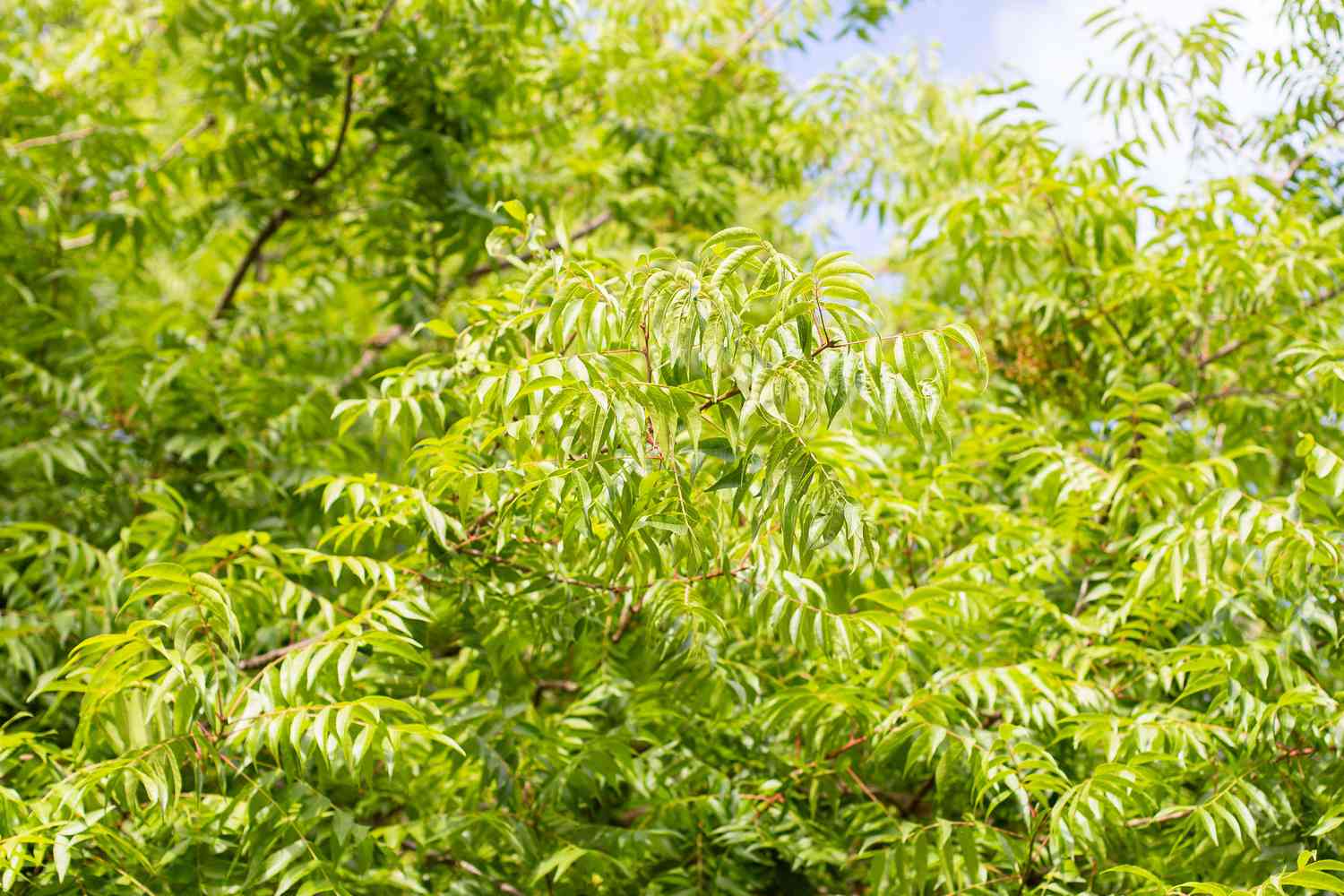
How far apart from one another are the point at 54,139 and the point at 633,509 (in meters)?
3.81

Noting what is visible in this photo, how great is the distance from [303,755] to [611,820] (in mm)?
1410

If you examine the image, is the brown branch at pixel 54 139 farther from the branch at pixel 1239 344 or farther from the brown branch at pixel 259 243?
the branch at pixel 1239 344

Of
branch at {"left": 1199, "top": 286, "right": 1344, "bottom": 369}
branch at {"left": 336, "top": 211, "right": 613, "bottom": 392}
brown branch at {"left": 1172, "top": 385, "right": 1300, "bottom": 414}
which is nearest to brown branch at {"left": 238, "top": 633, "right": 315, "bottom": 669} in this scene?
branch at {"left": 336, "top": 211, "right": 613, "bottom": 392}

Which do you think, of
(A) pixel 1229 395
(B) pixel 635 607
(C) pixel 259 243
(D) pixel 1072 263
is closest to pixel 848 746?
(B) pixel 635 607

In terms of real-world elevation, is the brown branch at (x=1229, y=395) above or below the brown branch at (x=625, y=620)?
above

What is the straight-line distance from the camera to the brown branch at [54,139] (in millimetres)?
4691

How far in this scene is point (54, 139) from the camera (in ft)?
15.8

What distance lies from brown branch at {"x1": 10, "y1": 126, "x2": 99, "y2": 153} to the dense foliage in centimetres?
3

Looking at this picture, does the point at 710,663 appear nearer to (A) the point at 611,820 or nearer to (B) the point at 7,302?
(A) the point at 611,820

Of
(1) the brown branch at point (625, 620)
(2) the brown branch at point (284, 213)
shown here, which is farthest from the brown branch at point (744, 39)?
(1) the brown branch at point (625, 620)

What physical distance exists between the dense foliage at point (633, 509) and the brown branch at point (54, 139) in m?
0.03

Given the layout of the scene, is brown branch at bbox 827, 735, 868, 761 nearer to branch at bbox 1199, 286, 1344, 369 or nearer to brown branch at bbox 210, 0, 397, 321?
branch at bbox 1199, 286, 1344, 369

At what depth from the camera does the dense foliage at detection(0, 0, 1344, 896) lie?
238 cm

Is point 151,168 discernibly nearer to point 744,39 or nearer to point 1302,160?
point 744,39
